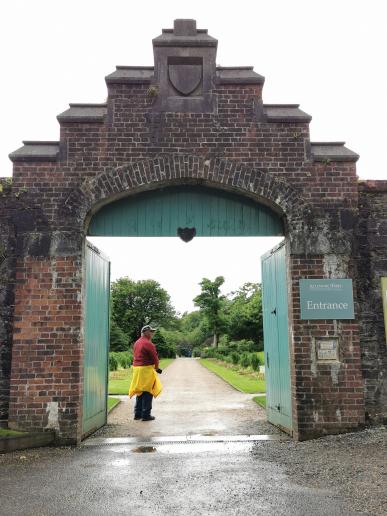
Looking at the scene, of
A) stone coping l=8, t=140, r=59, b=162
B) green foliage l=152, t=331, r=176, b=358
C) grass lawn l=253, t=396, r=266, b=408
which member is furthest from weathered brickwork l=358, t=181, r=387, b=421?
green foliage l=152, t=331, r=176, b=358

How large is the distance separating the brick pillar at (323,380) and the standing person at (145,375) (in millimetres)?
3032

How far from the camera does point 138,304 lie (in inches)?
3199

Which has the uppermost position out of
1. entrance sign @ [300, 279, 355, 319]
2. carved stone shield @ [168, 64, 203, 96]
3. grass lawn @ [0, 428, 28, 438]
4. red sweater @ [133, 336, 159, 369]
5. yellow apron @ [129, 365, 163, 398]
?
carved stone shield @ [168, 64, 203, 96]

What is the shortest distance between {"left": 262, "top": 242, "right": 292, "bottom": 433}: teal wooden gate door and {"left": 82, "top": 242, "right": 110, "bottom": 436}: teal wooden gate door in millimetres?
3016

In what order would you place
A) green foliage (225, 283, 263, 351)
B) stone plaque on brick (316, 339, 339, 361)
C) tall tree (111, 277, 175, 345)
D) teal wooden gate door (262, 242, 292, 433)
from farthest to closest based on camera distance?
tall tree (111, 277, 175, 345), green foliage (225, 283, 263, 351), teal wooden gate door (262, 242, 292, 433), stone plaque on brick (316, 339, 339, 361)

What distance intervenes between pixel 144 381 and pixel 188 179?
3.98 m

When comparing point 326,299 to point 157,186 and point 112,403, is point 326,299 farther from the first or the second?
point 112,403

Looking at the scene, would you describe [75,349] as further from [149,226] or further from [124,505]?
[124,505]

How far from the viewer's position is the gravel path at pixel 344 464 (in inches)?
185

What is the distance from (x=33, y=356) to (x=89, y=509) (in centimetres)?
327

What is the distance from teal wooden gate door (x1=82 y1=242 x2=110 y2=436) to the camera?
7.81 metres

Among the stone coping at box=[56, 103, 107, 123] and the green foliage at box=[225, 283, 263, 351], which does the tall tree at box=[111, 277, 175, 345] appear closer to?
the green foliage at box=[225, 283, 263, 351]

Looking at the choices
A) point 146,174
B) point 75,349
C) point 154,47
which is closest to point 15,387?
point 75,349

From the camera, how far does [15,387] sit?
7148 millimetres
